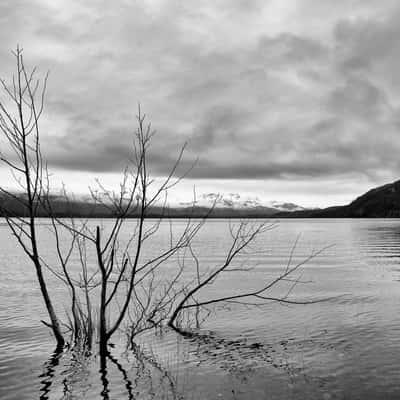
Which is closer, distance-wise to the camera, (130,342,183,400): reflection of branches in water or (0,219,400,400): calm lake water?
(0,219,400,400): calm lake water

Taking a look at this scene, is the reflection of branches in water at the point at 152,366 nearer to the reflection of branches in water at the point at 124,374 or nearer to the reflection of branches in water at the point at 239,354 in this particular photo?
the reflection of branches in water at the point at 124,374

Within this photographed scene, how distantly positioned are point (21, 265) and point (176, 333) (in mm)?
29131

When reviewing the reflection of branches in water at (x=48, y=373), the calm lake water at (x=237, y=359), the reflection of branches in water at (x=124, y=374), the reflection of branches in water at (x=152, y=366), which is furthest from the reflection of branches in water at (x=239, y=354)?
the reflection of branches in water at (x=48, y=373)

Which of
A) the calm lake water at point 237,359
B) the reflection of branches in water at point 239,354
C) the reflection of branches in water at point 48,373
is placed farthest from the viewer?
the reflection of branches in water at point 239,354

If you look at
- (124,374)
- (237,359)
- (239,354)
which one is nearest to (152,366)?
(124,374)

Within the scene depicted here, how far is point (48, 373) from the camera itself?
11312 millimetres

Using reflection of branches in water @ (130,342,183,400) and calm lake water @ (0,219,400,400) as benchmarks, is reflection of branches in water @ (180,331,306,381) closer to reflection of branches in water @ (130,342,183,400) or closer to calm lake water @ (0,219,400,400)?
calm lake water @ (0,219,400,400)

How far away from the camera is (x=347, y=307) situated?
19.5 metres

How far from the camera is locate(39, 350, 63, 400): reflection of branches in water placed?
1016 centimetres

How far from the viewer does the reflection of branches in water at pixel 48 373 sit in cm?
1016

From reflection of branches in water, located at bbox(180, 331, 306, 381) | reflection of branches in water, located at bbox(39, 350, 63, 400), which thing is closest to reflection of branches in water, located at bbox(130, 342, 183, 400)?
reflection of branches in water, located at bbox(180, 331, 306, 381)

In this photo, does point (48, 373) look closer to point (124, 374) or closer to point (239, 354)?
point (124, 374)

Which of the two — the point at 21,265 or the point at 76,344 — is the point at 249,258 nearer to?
the point at 21,265

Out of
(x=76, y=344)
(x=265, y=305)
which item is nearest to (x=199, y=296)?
(x=265, y=305)
